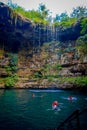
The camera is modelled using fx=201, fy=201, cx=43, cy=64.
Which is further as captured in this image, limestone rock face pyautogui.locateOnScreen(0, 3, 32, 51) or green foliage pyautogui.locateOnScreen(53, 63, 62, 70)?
green foliage pyautogui.locateOnScreen(53, 63, 62, 70)

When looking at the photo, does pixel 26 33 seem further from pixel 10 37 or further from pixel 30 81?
pixel 30 81

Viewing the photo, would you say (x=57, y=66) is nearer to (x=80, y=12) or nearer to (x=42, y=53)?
(x=42, y=53)

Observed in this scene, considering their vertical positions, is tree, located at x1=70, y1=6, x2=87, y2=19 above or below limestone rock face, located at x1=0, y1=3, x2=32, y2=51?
above

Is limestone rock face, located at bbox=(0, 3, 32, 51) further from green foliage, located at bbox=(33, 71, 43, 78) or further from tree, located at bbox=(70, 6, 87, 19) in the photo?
tree, located at bbox=(70, 6, 87, 19)

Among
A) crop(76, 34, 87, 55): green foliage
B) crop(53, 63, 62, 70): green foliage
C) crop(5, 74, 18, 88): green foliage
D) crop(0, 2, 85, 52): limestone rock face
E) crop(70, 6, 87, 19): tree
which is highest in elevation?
crop(70, 6, 87, 19): tree

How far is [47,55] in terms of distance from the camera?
55781 millimetres

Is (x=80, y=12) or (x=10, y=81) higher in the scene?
(x=80, y=12)

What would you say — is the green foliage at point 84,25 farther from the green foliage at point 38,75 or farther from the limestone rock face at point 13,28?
the green foliage at point 38,75

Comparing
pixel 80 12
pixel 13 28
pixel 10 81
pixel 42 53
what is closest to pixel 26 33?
pixel 13 28

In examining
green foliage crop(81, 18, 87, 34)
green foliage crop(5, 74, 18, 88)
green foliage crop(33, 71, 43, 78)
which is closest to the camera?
green foliage crop(5, 74, 18, 88)

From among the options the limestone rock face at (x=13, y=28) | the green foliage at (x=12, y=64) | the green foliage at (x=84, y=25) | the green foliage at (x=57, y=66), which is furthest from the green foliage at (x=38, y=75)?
the green foliage at (x=84, y=25)

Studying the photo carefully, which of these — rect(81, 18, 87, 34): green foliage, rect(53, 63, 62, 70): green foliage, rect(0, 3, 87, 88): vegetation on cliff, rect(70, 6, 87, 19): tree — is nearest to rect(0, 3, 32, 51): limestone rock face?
rect(0, 3, 87, 88): vegetation on cliff

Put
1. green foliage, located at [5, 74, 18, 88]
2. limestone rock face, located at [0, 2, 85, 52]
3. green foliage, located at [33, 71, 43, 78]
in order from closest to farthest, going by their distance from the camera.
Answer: green foliage, located at [5, 74, 18, 88]
green foliage, located at [33, 71, 43, 78]
limestone rock face, located at [0, 2, 85, 52]

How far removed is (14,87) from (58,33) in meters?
21.1
